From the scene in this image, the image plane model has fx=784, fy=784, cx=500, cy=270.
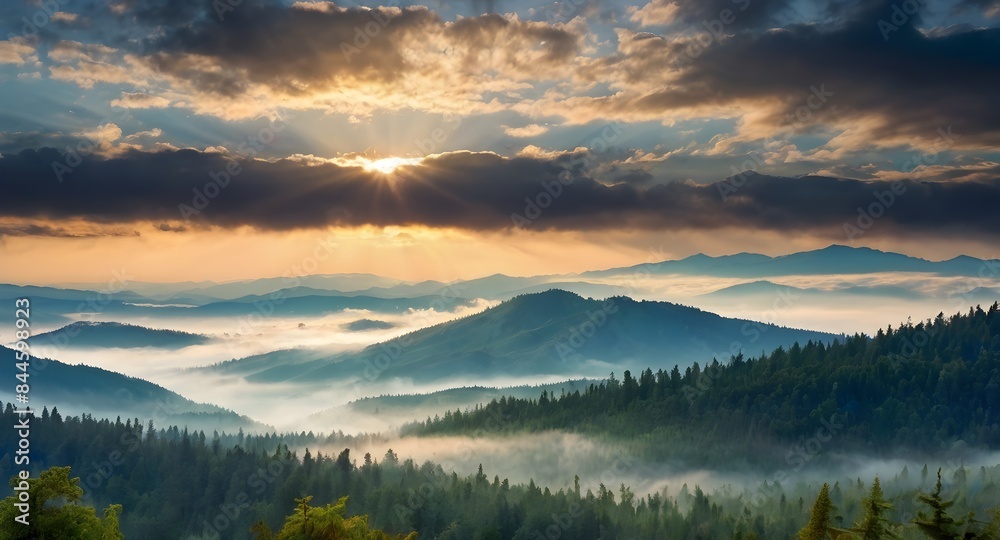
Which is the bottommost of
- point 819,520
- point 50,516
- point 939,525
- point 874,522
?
point 50,516

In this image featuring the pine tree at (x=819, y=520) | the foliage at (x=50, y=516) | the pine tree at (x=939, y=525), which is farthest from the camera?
the pine tree at (x=819, y=520)

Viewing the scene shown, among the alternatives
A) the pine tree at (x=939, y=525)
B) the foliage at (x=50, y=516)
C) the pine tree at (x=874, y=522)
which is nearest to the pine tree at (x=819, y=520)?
the pine tree at (x=874, y=522)

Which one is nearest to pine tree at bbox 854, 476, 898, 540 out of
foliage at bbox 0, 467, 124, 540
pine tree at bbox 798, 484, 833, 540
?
pine tree at bbox 798, 484, 833, 540

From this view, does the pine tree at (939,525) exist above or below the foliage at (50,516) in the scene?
above

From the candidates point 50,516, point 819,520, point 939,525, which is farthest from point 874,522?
point 50,516

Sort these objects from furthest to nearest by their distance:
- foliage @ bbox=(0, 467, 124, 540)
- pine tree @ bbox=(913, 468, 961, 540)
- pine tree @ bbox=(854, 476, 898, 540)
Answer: foliage @ bbox=(0, 467, 124, 540) < pine tree @ bbox=(854, 476, 898, 540) < pine tree @ bbox=(913, 468, 961, 540)

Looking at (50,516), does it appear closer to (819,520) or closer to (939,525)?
(819,520)

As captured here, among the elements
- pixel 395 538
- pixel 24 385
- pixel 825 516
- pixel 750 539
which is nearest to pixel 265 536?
pixel 395 538

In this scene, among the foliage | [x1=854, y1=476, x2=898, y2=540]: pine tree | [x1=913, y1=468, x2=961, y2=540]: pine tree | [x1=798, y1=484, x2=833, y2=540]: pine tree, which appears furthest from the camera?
[x1=798, y1=484, x2=833, y2=540]: pine tree

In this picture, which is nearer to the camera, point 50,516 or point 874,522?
point 874,522

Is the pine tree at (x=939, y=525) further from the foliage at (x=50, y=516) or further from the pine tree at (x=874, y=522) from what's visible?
the foliage at (x=50, y=516)

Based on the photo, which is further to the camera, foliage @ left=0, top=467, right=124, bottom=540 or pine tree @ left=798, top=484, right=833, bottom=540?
pine tree @ left=798, top=484, right=833, bottom=540

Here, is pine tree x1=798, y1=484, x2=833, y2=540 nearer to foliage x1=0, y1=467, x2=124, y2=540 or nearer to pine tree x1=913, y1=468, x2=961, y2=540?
pine tree x1=913, y1=468, x2=961, y2=540

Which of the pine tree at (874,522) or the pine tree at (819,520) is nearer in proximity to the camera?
the pine tree at (874,522)
